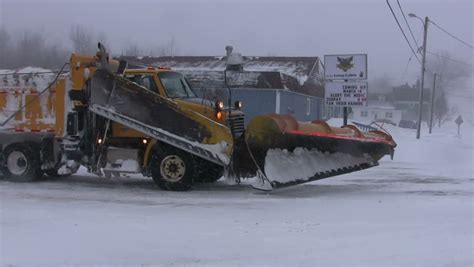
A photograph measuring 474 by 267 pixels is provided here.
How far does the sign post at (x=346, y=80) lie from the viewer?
63.7 ft

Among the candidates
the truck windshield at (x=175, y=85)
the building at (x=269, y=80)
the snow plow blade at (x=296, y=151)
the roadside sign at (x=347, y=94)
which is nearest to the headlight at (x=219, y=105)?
the snow plow blade at (x=296, y=151)

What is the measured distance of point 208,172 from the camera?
40.5ft

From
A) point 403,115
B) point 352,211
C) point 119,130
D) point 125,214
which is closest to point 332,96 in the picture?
point 119,130

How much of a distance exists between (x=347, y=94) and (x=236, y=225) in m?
12.6

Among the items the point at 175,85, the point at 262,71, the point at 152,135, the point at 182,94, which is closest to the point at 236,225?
the point at 152,135

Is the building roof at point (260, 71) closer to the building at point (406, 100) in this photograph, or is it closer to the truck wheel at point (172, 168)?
the truck wheel at point (172, 168)

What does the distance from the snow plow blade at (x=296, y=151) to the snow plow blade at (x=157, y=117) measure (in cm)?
58

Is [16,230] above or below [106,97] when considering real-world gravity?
below

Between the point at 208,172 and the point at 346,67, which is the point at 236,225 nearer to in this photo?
the point at 208,172

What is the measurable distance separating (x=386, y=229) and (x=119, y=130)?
21.0ft

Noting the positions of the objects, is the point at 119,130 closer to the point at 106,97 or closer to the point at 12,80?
the point at 106,97

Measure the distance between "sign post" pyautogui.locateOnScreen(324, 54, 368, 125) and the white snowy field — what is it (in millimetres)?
7104

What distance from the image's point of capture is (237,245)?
6691 millimetres

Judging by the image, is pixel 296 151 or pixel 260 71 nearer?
pixel 296 151
